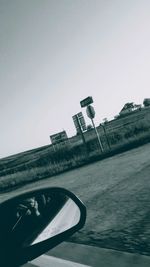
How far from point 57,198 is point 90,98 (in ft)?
49.2

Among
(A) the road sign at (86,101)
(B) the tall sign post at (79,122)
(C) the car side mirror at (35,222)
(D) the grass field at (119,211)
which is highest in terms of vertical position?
(A) the road sign at (86,101)

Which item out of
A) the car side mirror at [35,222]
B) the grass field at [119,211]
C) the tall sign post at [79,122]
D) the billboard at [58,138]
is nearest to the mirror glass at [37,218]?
the car side mirror at [35,222]

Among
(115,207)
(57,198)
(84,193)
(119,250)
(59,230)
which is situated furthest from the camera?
(84,193)

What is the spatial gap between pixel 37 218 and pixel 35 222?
45mm

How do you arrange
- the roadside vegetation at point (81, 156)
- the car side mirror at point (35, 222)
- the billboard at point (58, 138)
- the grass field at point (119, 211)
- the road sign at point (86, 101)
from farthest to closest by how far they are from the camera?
the billboard at point (58, 138)
the road sign at point (86, 101)
the roadside vegetation at point (81, 156)
the grass field at point (119, 211)
the car side mirror at point (35, 222)

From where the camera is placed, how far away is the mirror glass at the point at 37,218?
7.88 feet

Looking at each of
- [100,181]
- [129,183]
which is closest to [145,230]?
[129,183]

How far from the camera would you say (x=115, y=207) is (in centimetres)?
652

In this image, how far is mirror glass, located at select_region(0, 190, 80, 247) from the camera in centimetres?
240

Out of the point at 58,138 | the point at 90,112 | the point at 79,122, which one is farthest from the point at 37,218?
the point at 58,138

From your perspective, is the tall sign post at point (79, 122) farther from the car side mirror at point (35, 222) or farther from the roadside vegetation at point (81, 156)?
the car side mirror at point (35, 222)

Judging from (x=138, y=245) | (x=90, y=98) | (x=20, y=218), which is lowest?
(x=138, y=245)

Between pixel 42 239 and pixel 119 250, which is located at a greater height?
pixel 42 239

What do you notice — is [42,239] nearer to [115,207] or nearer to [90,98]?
[115,207]
